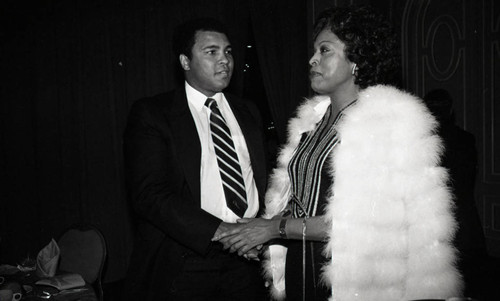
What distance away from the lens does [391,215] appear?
171 centimetres

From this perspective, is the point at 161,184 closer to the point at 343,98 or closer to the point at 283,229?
the point at 283,229

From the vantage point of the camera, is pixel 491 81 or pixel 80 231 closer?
pixel 80 231

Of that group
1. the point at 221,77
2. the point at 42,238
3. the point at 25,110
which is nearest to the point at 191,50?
the point at 221,77

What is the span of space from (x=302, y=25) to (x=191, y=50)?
11.8 ft

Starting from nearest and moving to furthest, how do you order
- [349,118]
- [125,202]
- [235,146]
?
1. [349,118]
2. [235,146]
3. [125,202]

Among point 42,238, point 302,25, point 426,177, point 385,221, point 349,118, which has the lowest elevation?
point 42,238

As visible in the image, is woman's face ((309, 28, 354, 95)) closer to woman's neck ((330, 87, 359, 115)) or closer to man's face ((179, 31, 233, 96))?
woman's neck ((330, 87, 359, 115))

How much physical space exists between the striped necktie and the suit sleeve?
6.9 inches

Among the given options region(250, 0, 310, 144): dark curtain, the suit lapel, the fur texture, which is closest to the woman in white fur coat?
the fur texture

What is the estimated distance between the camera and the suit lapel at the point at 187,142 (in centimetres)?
223

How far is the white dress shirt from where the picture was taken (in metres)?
2.29

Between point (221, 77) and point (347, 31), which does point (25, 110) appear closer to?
point (221, 77)

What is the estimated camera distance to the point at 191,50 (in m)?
A: 2.51

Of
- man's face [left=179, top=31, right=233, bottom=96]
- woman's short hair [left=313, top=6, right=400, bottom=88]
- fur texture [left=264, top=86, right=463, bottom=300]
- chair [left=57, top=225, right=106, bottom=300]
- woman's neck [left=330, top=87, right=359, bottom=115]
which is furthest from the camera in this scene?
chair [left=57, top=225, right=106, bottom=300]
